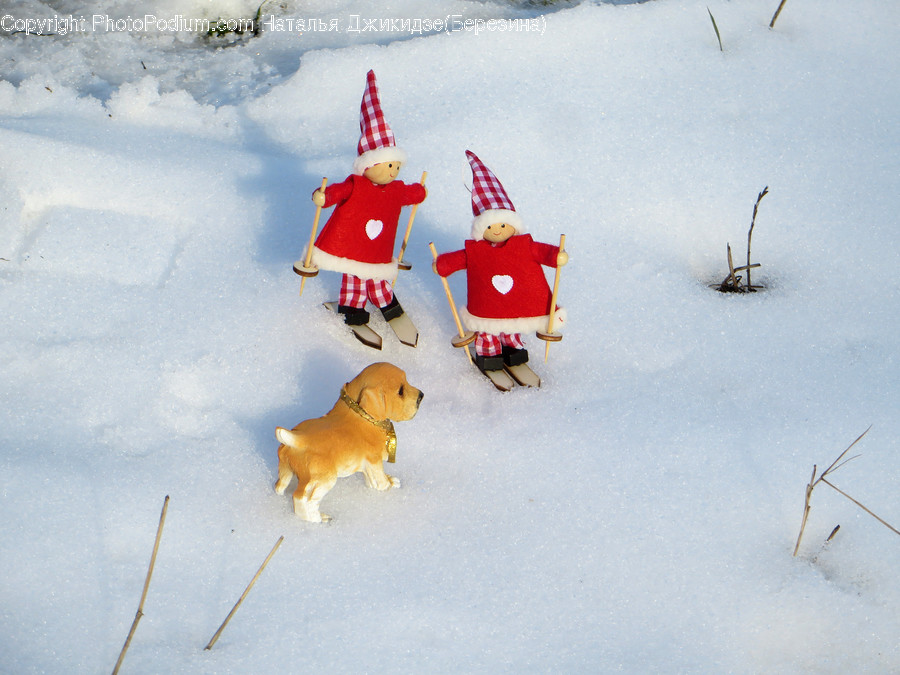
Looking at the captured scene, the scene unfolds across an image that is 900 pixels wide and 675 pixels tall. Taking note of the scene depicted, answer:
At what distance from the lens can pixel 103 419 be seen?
272 centimetres

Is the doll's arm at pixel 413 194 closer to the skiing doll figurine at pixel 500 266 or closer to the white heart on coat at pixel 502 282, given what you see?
the skiing doll figurine at pixel 500 266

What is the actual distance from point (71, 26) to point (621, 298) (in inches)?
121

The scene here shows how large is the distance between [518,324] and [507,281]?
15cm

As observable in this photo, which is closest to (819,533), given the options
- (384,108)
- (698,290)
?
(698,290)

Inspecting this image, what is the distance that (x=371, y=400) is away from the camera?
244 cm

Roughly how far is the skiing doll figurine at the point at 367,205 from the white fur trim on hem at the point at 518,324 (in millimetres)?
372

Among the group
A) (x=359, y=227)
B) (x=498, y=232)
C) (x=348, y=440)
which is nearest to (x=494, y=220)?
(x=498, y=232)

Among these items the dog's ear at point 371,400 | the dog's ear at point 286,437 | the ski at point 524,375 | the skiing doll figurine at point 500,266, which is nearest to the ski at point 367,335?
the skiing doll figurine at point 500,266

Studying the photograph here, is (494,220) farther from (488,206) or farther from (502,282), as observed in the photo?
(502,282)

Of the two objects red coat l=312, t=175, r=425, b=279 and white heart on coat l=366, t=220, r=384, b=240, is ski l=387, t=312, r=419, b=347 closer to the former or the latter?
red coat l=312, t=175, r=425, b=279

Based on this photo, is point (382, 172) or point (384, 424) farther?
point (382, 172)

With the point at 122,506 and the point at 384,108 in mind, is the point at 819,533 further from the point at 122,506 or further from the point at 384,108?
the point at 384,108

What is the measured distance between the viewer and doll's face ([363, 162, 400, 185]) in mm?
2850

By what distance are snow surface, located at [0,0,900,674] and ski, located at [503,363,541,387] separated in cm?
6
